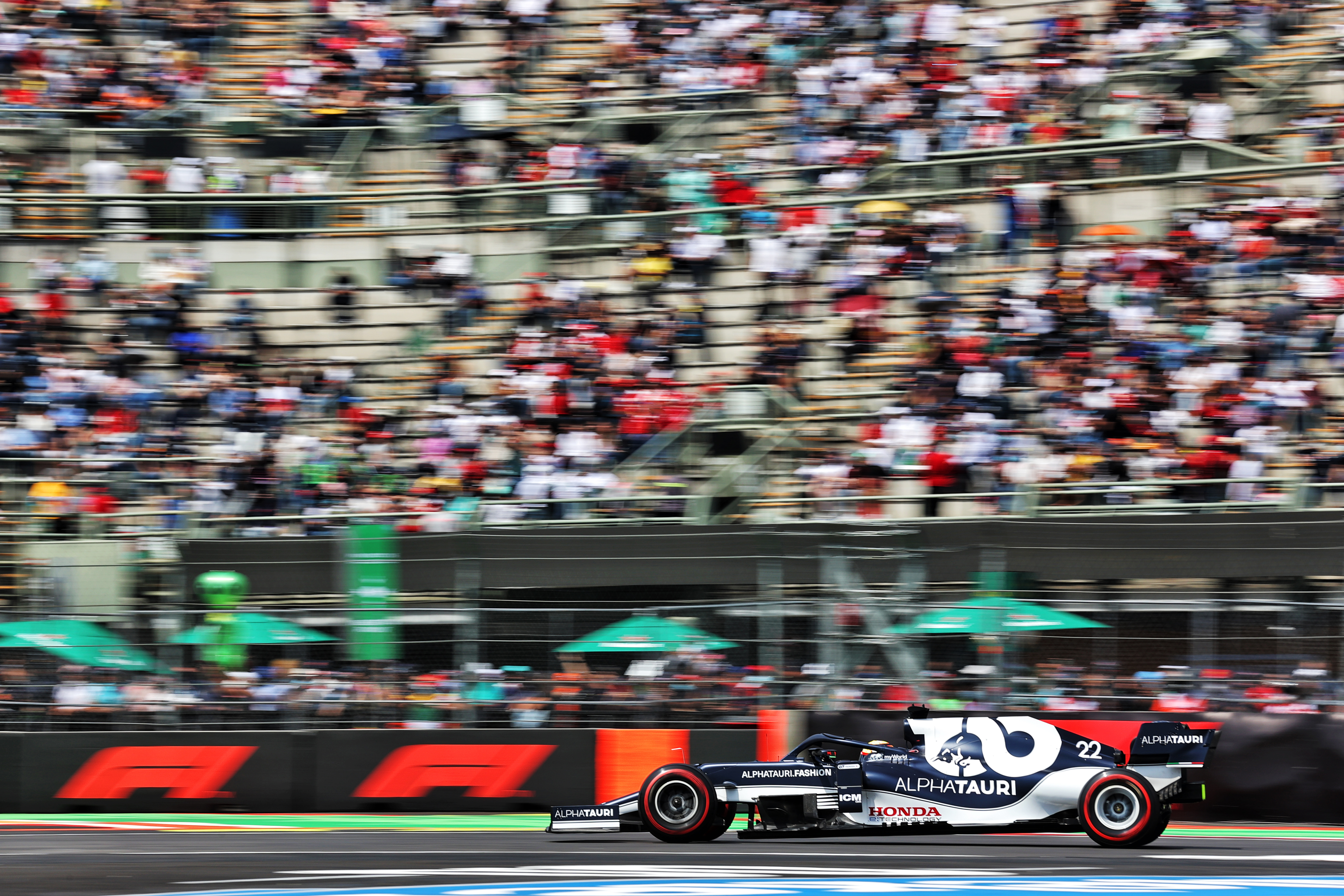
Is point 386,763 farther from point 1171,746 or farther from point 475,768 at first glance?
point 1171,746

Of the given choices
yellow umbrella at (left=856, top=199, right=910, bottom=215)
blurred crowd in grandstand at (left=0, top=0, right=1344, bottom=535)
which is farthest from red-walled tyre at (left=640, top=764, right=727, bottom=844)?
yellow umbrella at (left=856, top=199, right=910, bottom=215)

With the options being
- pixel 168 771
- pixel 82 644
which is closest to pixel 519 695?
pixel 168 771

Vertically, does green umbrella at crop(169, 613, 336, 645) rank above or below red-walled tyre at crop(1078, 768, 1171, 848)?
above

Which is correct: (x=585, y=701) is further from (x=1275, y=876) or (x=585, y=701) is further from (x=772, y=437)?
(x=1275, y=876)

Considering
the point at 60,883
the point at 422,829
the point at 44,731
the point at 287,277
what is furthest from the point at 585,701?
the point at 287,277

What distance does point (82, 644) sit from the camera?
15.3 m

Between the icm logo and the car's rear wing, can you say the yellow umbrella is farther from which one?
the car's rear wing

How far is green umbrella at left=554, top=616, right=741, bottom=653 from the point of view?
48.2 feet

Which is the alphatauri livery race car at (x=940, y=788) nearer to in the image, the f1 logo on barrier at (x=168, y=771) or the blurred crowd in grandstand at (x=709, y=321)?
the f1 logo on barrier at (x=168, y=771)

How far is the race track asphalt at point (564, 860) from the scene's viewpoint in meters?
9.66

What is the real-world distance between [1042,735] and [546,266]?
1126cm

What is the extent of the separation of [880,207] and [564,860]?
10918mm

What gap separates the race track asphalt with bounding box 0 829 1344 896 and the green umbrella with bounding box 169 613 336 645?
236 cm

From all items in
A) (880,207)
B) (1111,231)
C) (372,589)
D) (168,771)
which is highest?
(880,207)
